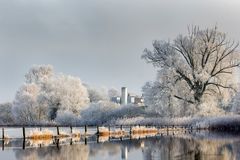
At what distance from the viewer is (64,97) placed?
78.4m

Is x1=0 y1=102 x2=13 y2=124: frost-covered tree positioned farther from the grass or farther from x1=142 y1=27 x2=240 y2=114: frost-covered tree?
the grass

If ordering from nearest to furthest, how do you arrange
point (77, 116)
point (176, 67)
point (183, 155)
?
point (183, 155), point (176, 67), point (77, 116)

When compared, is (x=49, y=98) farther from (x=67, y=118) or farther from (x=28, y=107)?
(x=67, y=118)

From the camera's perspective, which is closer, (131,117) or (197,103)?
(197,103)

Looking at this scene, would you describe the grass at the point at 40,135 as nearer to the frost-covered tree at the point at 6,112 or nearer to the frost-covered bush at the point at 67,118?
the frost-covered bush at the point at 67,118

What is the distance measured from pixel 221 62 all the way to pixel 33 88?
122 ft

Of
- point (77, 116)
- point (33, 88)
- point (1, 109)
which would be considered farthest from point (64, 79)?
point (1, 109)

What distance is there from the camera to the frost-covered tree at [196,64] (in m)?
59.4

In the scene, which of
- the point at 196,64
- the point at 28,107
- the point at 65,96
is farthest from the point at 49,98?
the point at 196,64

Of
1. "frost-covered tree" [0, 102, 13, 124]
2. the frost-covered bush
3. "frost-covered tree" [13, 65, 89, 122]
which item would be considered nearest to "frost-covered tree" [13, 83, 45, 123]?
"frost-covered tree" [13, 65, 89, 122]

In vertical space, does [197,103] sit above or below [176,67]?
below

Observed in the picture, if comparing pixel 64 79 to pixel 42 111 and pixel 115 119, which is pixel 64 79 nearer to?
pixel 42 111

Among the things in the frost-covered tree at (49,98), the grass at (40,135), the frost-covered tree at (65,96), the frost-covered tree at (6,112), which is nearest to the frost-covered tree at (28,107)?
the frost-covered tree at (49,98)

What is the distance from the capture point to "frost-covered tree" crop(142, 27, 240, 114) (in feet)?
195
